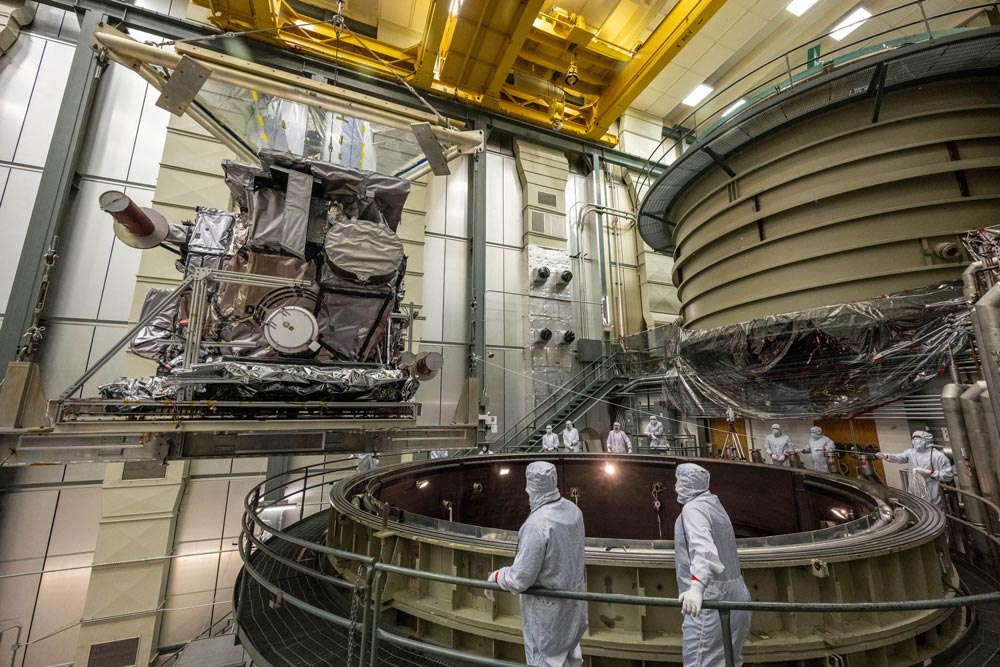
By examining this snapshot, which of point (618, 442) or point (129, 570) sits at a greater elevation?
point (618, 442)

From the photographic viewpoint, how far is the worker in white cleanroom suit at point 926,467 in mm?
5910

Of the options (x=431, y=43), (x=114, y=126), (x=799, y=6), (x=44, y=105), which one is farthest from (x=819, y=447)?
(x=44, y=105)

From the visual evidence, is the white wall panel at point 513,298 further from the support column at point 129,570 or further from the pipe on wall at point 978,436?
the pipe on wall at point 978,436

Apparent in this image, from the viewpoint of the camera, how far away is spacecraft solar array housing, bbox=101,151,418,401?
10.5 ft

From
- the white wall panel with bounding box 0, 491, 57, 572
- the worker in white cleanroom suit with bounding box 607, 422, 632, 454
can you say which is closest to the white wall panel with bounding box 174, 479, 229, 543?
the white wall panel with bounding box 0, 491, 57, 572

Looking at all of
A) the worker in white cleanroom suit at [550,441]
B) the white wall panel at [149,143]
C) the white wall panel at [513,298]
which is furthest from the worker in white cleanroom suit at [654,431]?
the white wall panel at [149,143]

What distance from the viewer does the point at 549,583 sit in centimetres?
232

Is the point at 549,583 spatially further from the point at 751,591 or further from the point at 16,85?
the point at 16,85

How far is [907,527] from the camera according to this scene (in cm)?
310

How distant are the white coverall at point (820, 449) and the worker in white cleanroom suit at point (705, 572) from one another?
7.13 m

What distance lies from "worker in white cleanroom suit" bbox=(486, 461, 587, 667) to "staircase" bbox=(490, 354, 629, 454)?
27.2 feet

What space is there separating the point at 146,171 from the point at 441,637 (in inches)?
435

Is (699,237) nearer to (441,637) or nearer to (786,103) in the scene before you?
(786,103)

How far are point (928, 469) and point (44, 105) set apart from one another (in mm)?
16966
